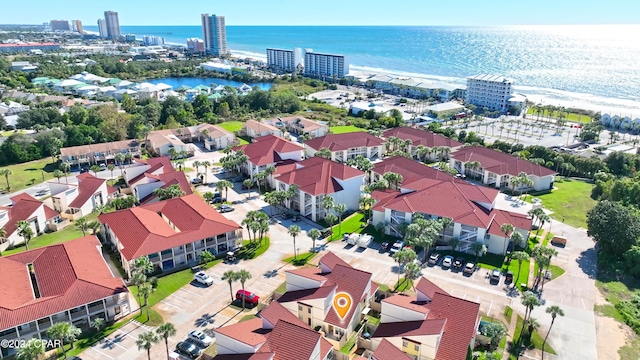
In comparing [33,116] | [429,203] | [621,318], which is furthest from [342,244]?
[33,116]

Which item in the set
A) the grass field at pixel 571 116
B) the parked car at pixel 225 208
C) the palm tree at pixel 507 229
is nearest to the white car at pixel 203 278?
the parked car at pixel 225 208

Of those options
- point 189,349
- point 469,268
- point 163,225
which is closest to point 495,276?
point 469,268

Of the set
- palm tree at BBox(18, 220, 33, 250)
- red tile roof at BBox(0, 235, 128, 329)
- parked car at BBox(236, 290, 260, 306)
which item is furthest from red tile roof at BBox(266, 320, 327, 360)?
palm tree at BBox(18, 220, 33, 250)

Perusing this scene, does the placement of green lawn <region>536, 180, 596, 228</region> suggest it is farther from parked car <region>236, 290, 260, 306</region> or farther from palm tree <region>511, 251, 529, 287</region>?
parked car <region>236, 290, 260, 306</region>

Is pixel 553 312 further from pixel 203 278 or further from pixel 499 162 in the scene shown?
pixel 499 162

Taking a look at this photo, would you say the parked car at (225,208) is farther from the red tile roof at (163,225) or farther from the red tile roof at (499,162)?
the red tile roof at (499,162)

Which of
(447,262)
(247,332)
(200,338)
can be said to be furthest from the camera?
(447,262)
